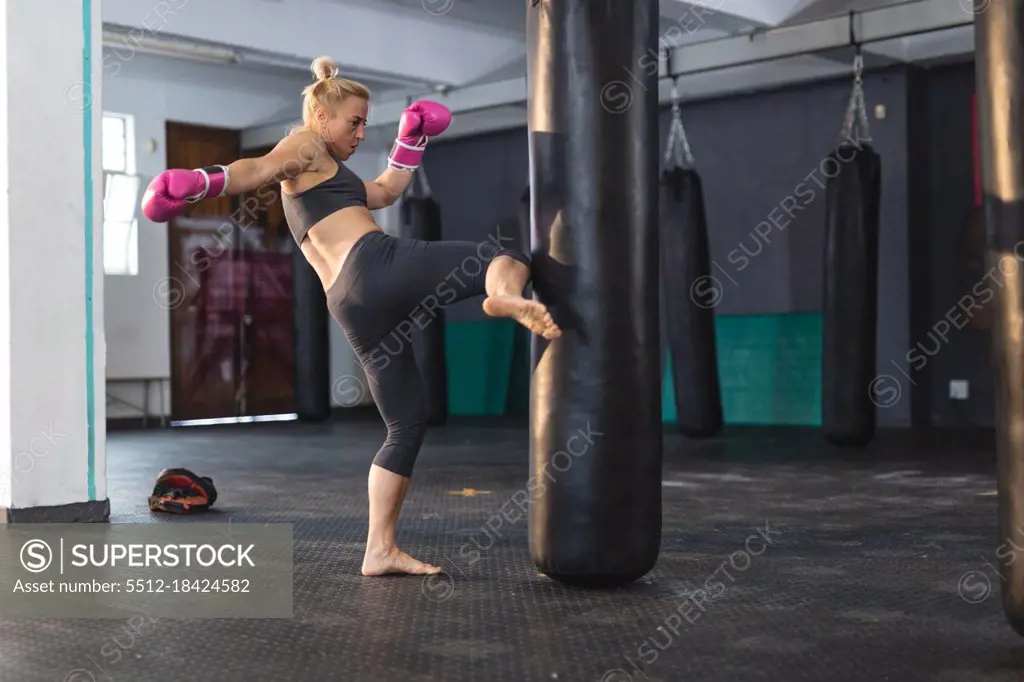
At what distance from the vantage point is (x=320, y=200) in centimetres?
316

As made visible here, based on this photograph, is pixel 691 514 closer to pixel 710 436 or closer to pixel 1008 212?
pixel 1008 212

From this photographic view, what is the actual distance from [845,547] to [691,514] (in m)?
0.87

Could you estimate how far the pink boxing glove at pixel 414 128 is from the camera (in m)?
3.42

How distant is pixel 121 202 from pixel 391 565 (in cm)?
773

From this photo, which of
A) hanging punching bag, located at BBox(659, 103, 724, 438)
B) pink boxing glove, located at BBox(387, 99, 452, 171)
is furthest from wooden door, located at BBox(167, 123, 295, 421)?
pink boxing glove, located at BBox(387, 99, 452, 171)

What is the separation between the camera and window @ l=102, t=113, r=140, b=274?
10.0 m

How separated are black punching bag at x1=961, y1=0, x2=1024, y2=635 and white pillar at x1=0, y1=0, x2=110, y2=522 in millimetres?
3234

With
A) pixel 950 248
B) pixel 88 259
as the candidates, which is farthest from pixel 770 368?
pixel 88 259

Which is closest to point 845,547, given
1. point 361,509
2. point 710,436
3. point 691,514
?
point 691,514

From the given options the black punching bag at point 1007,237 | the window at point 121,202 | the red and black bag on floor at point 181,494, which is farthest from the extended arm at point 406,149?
the window at point 121,202

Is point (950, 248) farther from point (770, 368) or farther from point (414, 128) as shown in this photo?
point (414, 128)

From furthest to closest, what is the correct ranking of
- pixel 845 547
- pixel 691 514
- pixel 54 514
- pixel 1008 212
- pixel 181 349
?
pixel 181 349 → pixel 691 514 → pixel 54 514 → pixel 845 547 → pixel 1008 212

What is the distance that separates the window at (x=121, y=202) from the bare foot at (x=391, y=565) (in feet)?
25.0

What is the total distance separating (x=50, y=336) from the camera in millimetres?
4160
